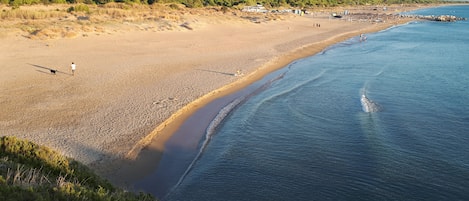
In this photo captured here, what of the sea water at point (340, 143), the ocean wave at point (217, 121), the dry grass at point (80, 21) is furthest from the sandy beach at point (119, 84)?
the sea water at point (340, 143)

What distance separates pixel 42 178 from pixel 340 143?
431 inches

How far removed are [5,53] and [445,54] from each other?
35.8 meters

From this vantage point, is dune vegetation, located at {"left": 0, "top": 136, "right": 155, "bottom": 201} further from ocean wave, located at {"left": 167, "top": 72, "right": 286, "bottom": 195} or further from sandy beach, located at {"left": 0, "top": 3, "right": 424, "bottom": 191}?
ocean wave, located at {"left": 167, "top": 72, "right": 286, "bottom": 195}

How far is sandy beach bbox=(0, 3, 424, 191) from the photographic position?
13.6 meters

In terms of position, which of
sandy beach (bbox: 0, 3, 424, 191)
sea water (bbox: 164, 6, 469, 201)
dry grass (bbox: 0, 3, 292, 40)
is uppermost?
dry grass (bbox: 0, 3, 292, 40)

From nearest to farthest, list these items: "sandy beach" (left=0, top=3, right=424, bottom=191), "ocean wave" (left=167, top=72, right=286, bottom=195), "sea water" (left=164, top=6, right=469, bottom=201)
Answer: "sea water" (left=164, top=6, right=469, bottom=201) → "ocean wave" (left=167, top=72, right=286, bottom=195) → "sandy beach" (left=0, top=3, right=424, bottom=191)

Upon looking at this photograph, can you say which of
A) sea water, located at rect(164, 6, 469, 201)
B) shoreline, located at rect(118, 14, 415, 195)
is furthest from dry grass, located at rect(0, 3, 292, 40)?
sea water, located at rect(164, 6, 469, 201)

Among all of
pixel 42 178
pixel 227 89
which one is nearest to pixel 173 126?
pixel 227 89

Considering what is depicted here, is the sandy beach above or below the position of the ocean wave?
above

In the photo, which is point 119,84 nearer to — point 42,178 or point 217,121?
point 217,121

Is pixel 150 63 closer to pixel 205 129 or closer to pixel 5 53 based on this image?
pixel 5 53

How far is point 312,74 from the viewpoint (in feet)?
90.2

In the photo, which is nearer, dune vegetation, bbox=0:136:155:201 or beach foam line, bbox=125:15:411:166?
dune vegetation, bbox=0:136:155:201

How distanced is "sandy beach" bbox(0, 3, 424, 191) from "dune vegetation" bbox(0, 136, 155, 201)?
125 inches
